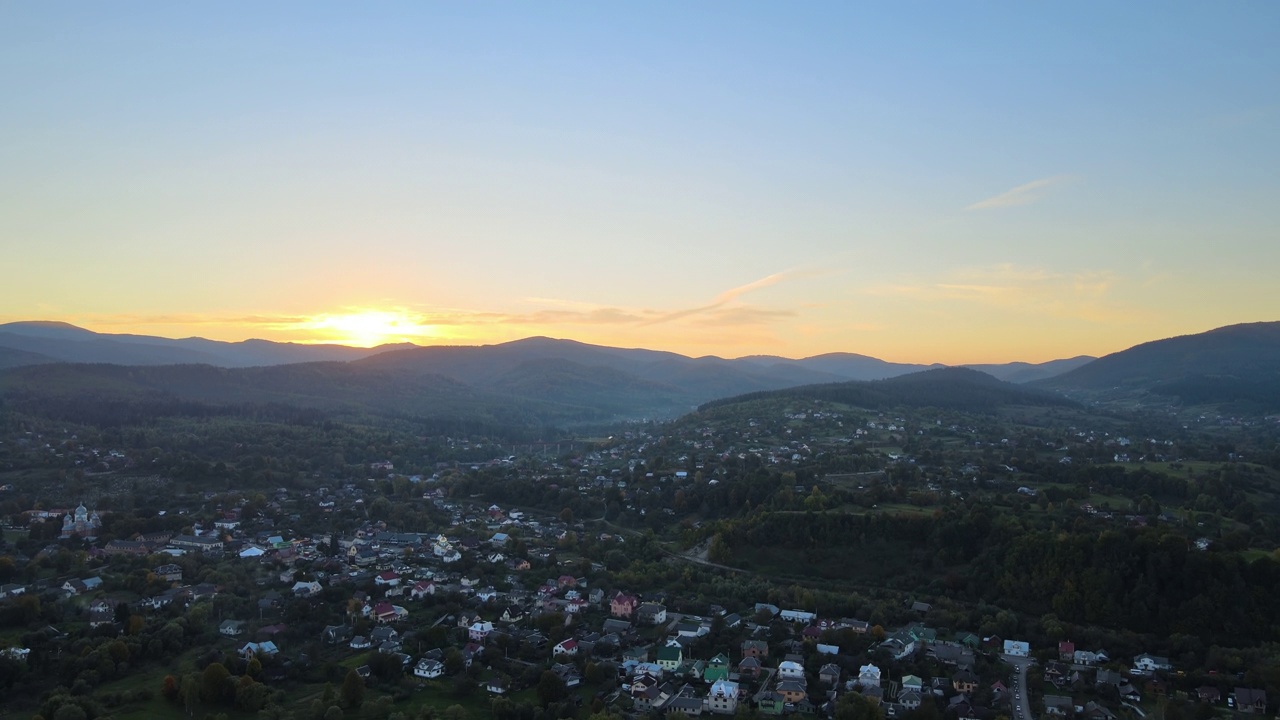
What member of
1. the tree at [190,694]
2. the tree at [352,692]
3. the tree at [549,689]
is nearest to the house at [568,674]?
the tree at [549,689]

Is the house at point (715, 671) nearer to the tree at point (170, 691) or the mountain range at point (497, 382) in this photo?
the tree at point (170, 691)

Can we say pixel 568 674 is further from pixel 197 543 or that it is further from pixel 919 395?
pixel 919 395

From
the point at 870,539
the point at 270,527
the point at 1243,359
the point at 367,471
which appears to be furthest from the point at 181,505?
the point at 1243,359

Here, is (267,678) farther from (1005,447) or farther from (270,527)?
(1005,447)

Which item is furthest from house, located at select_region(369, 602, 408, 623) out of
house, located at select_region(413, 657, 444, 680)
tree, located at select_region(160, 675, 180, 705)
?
tree, located at select_region(160, 675, 180, 705)

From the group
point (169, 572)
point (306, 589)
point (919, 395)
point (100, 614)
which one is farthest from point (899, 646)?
point (919, 395)

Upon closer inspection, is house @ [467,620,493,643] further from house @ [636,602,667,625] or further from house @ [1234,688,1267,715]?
house @ [1234,688,1267,715]
